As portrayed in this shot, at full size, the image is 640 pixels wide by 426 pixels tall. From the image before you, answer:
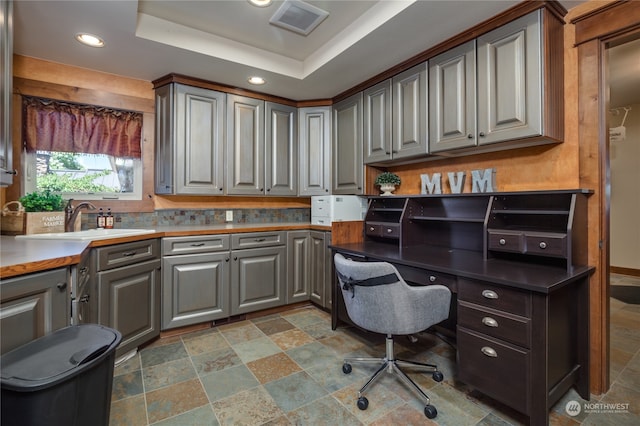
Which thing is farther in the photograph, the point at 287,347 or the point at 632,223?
the point at 632,223

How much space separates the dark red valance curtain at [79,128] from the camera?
99.9 inches

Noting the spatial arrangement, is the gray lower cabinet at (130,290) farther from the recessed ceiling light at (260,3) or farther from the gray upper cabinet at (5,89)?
the recessed ceiling light at (260,3)

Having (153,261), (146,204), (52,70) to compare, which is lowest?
(153,261)

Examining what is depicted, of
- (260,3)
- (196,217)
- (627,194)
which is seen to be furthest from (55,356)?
(627,194)

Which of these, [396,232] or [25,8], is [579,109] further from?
[25,8]

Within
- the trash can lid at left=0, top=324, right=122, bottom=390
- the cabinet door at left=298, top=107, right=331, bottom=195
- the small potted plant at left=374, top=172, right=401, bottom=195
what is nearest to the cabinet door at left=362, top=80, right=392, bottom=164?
the small potted plant at left=374, top=172, right=401, bottom=195

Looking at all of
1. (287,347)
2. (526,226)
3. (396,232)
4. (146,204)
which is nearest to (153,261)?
(146,204)

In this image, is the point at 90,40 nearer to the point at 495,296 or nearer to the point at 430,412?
the point at 495,296

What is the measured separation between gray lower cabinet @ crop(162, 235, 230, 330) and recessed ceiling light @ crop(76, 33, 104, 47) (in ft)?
5.09

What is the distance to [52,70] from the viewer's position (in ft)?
8.54

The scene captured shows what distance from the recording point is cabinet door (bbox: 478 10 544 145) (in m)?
1.81

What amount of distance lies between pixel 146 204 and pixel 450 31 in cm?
298

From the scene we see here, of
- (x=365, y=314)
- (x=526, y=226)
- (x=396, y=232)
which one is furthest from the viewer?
(x=396, y=232)

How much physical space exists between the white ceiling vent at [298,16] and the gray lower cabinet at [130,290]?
195cm
